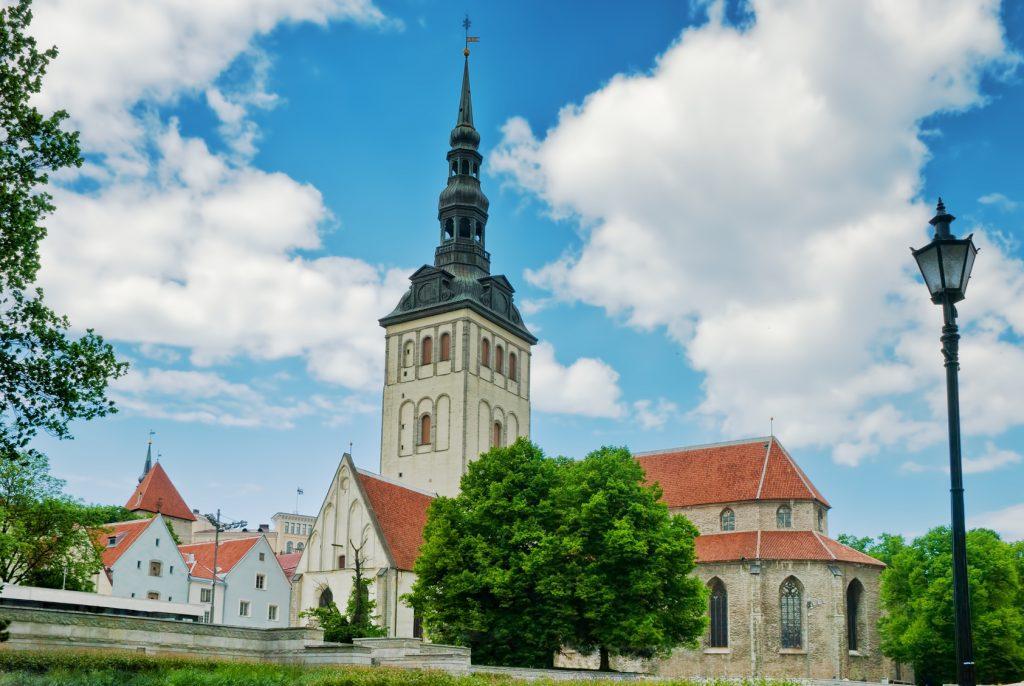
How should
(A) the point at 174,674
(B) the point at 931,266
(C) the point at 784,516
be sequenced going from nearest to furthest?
1. (B) the point at 931,266
2. (A) the point at 174,674
3. (C) the point at 784,516

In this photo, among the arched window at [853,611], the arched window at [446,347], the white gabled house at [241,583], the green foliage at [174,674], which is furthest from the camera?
the arched window at [446,347]

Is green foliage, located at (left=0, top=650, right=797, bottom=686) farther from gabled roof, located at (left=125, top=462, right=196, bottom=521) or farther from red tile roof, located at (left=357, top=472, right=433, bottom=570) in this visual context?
gabled roof, located at (left=125, top=462, right=196, bottom=521)

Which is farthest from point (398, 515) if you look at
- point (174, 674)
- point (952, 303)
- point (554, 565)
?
point (952, 303)

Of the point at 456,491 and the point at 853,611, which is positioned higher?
the point at 456,491

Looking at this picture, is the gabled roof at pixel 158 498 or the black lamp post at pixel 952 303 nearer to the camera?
the black lamp post at pixel 952 303

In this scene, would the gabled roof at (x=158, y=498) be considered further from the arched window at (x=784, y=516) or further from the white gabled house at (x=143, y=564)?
the arched window at (x=784, y=516)

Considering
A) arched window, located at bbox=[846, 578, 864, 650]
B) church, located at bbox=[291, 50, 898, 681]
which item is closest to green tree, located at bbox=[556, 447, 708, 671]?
church, located at bbox=[291, 50, 898, 681]

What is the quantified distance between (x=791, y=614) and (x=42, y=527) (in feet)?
119

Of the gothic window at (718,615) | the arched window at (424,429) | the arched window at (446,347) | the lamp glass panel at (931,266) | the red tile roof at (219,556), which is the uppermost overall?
the arched window at (446,347)

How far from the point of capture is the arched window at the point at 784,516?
53.7 meters

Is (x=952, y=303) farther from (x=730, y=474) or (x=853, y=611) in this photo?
(x=730, y=474)

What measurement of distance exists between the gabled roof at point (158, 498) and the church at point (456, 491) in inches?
1145

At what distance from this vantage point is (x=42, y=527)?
4428 cm

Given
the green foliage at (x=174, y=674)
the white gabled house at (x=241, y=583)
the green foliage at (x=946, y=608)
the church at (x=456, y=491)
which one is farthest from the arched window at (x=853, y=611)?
the green foliage at (x=174, y=674)
